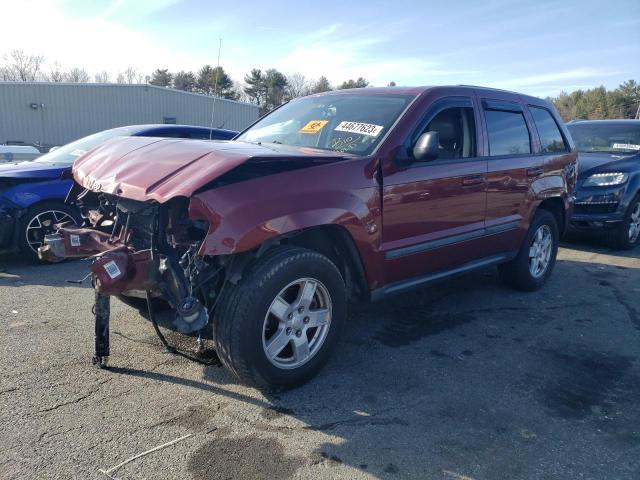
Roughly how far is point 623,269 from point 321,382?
5071mm

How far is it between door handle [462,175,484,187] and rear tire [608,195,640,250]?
14.2 feet

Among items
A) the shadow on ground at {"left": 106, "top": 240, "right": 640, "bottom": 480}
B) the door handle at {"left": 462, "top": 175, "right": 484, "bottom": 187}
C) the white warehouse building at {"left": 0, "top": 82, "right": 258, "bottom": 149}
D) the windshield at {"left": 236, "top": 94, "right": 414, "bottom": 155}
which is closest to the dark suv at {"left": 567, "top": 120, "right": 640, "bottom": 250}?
the shadow on ground at {"left": 106, "top": 240, "right": 640, "bottom": 480}

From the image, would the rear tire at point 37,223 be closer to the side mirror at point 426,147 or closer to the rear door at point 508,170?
the side mirror at point 426,147

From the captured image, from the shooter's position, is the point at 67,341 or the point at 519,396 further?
the point at 67,341

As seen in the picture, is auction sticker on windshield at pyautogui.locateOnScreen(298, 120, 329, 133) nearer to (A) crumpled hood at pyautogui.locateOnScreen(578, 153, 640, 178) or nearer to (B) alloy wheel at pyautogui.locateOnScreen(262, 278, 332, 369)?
(B) alloy wheel at pyautogui.locateOnScreen(262, 278, 332, 369)

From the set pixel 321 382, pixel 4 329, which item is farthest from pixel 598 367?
pixel 4 329

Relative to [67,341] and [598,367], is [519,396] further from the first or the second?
[67,341]

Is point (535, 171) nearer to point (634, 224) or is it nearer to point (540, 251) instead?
point (540, 251)

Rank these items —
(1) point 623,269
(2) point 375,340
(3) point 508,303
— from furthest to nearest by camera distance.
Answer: (1) point 623,269, (3) point 508,303, (2) point 375,340

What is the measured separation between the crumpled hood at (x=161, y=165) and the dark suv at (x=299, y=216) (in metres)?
0.01

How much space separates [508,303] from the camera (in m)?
5.02

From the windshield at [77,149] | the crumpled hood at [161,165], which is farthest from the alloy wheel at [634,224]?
the windshield at [77,149]

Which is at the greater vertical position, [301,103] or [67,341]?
[301,103]

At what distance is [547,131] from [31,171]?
225 inches
